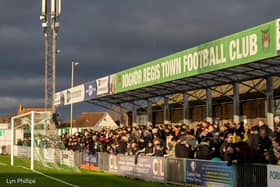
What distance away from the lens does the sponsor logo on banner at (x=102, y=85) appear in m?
40.5

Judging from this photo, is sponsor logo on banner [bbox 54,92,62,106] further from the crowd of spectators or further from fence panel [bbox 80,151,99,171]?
the crowd of spectators

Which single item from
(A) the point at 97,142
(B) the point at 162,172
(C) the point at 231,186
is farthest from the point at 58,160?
(C) the point at 231,186

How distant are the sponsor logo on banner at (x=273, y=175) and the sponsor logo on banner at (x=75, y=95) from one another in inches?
1144

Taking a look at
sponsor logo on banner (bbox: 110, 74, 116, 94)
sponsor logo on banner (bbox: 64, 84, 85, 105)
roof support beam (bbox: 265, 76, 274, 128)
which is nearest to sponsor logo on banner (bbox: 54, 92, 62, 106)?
sponsor logo on banner (bbox: 64, 84, 85, 105)

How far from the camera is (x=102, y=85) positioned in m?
41.2

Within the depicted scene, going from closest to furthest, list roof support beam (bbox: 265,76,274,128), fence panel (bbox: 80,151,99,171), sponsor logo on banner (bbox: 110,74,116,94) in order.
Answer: roof support beam (bbox: 265,76,274,128) → fence panel (bbox: 80,151,99,171) → sponsor logo on banner (bbox: 110,74,116,94)

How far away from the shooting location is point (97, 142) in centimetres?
3588

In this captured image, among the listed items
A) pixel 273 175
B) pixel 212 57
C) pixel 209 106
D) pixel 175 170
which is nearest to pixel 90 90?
pixel 209 106

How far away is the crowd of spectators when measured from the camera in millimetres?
18641

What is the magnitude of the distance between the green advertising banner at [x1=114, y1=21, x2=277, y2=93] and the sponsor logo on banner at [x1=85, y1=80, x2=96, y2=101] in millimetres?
7466

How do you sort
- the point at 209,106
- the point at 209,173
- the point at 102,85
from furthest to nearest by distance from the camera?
1. the point at 102,85
2. the point at 209,106
3. the point at 209,173

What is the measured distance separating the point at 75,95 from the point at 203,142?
85.3ft

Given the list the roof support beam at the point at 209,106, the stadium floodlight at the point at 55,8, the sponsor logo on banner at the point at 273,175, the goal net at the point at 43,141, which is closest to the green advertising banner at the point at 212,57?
the roof support beam at the point at 209,106

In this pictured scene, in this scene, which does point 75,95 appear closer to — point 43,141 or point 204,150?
point 43,141
